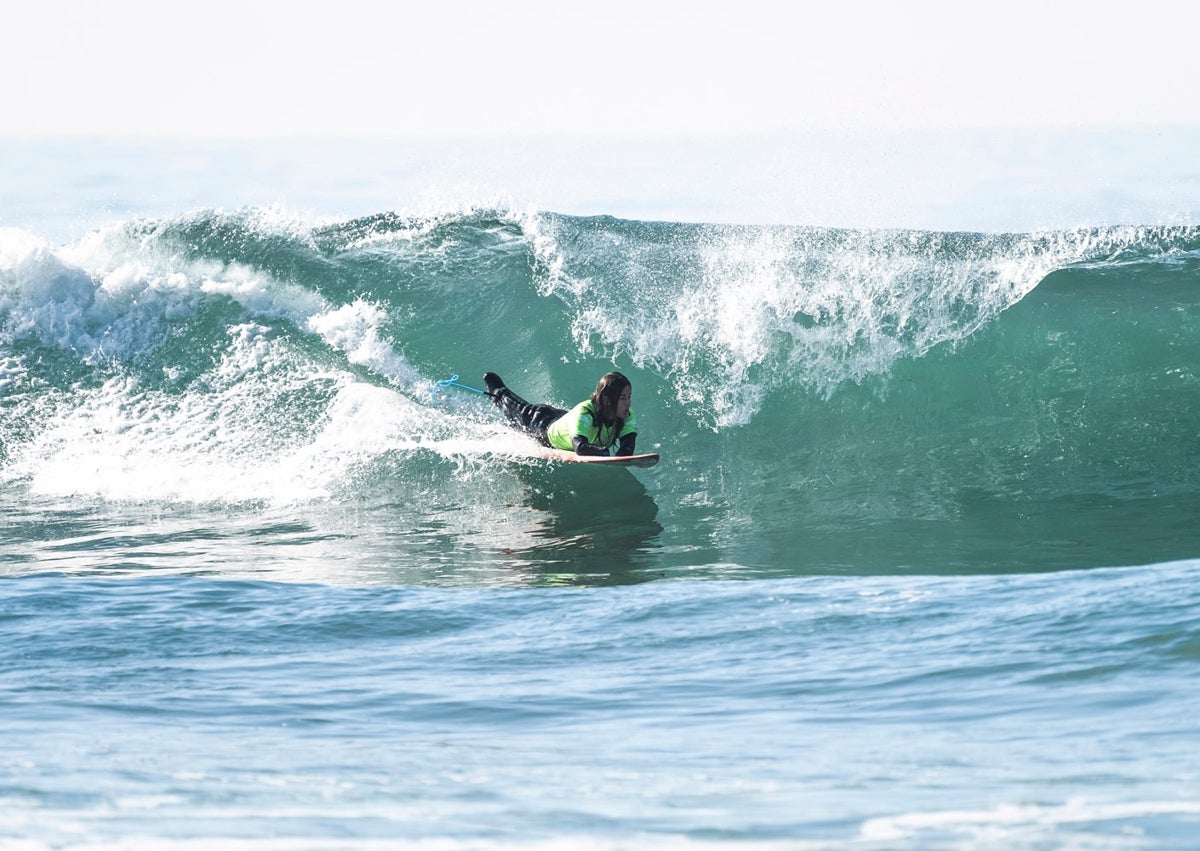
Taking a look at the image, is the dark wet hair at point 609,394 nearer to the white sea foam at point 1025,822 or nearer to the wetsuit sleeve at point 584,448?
the wetsuit sleeve at point 584,448

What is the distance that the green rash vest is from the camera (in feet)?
30.1

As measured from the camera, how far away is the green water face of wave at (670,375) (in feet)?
30.6

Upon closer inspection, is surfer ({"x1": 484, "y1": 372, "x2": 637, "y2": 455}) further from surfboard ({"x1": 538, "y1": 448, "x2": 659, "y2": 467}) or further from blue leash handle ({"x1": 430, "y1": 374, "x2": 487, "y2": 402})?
blue leash handle ({"x1": 430, "y1": 374, "x2": 487, "y2": 402})

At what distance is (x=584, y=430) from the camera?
9.18 metres

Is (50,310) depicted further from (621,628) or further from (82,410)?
(621,628)

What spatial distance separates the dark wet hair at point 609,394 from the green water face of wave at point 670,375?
77 centimetres

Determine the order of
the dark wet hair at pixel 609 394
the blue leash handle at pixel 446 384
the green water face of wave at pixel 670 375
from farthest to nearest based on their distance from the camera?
1. the blue leash handle at pixel 446 384
2. the green water face of wave at pixel 670 375
3. the dark wet hair at pixel 609 394

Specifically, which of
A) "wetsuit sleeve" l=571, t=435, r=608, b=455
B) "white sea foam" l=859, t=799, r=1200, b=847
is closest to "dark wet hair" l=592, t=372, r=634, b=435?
"wetsuit sleeve" l=571, t=435, r=608, b=455

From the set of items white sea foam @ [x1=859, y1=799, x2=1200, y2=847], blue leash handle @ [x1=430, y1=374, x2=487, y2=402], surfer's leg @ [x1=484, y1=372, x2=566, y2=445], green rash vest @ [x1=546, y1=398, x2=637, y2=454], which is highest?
blue leash handle @ [x1=430, y1=374, x2=487, y2=402]

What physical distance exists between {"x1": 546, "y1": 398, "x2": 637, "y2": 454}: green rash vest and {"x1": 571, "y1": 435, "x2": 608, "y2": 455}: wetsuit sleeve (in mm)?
31

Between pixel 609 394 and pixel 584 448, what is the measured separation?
0.42m

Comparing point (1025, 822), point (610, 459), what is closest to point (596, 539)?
point (610, 459)

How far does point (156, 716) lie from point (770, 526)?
4.93m

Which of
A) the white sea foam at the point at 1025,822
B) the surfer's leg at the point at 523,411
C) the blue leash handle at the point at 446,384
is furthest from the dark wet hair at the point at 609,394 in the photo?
the white sea foam at the point at 1025,822
